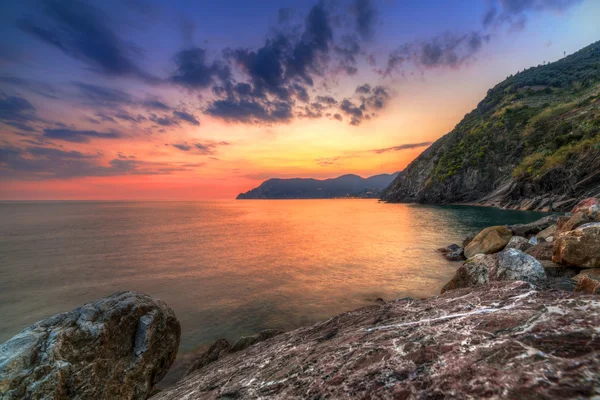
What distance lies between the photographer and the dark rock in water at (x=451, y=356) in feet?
8.38

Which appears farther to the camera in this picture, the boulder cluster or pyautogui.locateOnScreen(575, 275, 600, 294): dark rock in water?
the boulder cluster

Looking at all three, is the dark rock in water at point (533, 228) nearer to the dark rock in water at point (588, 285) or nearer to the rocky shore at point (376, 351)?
the rocky shore at point (376, 351)

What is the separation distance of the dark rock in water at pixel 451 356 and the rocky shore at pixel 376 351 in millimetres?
14

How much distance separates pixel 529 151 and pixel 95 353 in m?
104

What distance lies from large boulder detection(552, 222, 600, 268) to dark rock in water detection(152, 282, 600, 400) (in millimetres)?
9372

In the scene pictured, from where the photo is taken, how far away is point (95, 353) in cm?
654

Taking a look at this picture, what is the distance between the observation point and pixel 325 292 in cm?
1667

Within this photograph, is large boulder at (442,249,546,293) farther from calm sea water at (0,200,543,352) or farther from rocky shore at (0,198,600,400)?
calm sea water at (0,200,543,352)

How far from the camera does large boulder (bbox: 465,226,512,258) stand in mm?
19000

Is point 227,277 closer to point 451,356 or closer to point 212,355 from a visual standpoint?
point 212,355

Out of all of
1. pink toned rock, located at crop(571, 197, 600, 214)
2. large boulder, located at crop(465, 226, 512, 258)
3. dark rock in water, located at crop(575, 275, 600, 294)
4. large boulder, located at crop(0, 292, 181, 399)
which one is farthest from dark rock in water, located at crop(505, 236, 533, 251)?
large boulder, located at crop(0, 292, 181, 399)

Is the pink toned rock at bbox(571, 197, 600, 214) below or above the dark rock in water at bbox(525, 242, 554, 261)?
above

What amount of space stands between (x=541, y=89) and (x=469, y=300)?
152 m

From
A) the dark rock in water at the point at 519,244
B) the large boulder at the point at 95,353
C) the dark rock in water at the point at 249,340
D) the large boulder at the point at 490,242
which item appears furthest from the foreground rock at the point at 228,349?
the large boulder at the point at 490,242
